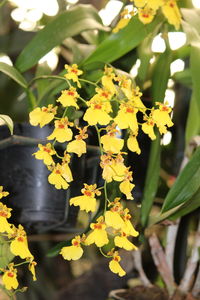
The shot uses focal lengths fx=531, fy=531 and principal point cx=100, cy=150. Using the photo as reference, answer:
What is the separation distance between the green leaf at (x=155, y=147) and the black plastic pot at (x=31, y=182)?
108mm

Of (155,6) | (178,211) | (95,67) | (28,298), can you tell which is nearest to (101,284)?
(28,298)

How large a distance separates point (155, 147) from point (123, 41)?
17 cm

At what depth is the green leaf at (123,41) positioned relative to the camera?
30.6 inches

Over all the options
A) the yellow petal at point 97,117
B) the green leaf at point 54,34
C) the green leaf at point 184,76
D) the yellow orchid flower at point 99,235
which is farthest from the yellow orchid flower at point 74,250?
the green leaf at point 184,76

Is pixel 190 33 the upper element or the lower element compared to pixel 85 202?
upper

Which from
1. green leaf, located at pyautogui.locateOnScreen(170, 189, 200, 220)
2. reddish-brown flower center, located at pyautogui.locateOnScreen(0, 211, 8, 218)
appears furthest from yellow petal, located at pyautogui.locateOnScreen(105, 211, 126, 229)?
green leaf, located at pyautogui.locateOnScreen(170, 189, 200, 220)

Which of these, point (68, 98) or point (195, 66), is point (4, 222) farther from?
point (195, 66)

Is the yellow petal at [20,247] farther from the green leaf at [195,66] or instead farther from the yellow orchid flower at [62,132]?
the green leaf at [195,66]

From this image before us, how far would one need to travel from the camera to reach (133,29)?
2.55ft

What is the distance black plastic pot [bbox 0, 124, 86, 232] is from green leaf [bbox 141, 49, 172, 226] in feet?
0.35

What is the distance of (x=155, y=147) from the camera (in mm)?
829

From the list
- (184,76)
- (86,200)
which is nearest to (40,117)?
(86,200)

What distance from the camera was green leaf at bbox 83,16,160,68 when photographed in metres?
0.78

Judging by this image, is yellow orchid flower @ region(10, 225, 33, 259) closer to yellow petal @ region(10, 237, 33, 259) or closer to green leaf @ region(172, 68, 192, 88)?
yellow petal @ region(10, 237, 33, 259)
